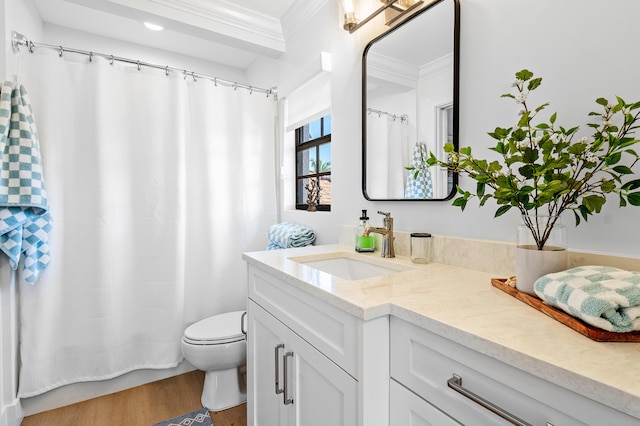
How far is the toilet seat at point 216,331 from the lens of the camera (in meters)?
1.74

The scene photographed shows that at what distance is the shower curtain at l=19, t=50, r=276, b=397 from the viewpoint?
1.75 metres

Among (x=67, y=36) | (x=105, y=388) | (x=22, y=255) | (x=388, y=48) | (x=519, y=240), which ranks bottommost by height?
(x=105, y=388)

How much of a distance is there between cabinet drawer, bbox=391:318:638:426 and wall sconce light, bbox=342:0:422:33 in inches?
50.4

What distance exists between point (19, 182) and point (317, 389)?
5.53 ft

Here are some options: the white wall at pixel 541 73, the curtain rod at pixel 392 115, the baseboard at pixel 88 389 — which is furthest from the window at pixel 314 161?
the baseboard at pixel 88 389

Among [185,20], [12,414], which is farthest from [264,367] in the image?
[185,20]

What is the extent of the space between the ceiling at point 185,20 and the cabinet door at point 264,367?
1711 millimetres

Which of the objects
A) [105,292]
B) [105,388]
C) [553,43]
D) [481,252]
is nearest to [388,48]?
[553,43]

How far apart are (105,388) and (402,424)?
201 centimetres

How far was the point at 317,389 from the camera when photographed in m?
0.95

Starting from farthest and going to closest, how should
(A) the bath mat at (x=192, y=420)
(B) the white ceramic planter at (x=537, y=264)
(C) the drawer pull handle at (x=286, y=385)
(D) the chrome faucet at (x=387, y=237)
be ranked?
(A) the bath mat at (x=192, y=420) < (D) the chrome faucet at (x=387, y=237) < (C) the drawer pull handle at (x=286, y=385) < (B) the white ceramic planter at (x=537, y=264)

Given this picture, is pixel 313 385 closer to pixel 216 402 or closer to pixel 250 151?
pixel 216 402

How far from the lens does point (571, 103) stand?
88 cm

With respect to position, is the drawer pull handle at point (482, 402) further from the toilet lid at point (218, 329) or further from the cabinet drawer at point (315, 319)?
the toilet lid at point (218, 329)
